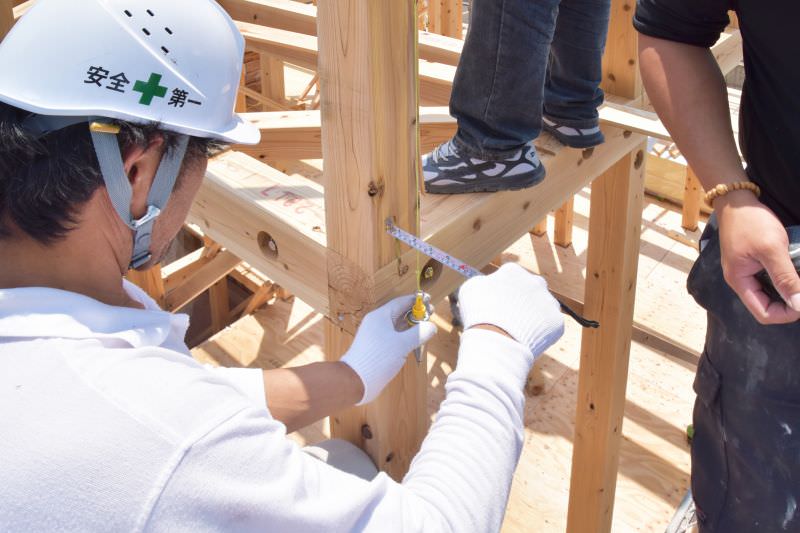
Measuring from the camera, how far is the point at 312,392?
5.56ft

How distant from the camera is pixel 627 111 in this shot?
2.31 metres

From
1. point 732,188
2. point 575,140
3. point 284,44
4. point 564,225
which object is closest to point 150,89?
point 732,188

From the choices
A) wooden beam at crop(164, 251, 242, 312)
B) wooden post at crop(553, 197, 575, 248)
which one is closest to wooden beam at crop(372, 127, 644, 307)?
wooden post at crop(553, 197, 575, 248)

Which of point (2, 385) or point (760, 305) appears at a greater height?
point (2, 385)

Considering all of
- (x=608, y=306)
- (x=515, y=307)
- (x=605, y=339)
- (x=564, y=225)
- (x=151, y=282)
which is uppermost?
(x=515, y=307)

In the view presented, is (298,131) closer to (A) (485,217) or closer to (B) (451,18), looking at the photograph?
(A) (485,217)

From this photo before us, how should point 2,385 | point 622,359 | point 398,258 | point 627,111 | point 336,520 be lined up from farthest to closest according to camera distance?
point 622,359 < point 627,111 < point 398,258 < point 336,520 < point 2,385

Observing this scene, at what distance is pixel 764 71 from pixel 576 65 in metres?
0.68

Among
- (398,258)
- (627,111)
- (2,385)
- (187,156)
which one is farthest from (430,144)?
(2,385)

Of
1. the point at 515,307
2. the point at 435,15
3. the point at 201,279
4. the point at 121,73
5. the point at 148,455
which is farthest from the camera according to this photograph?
the point at 435,15

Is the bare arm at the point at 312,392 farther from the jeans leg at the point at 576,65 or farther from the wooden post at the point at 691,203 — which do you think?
the wooden post at the point at 691,203

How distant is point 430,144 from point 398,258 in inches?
32.1

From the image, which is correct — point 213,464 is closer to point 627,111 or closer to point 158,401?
point 158,401

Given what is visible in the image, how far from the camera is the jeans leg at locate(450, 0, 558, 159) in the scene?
1751 millimetres
